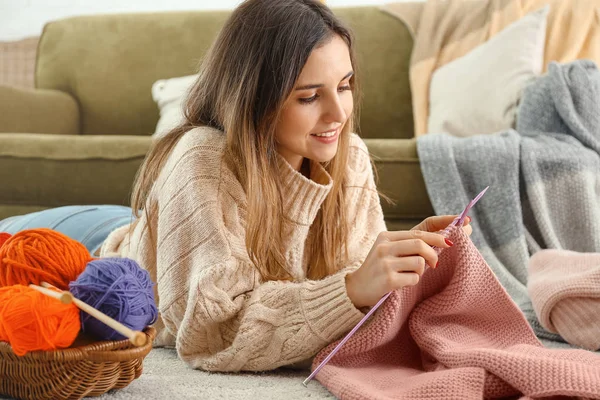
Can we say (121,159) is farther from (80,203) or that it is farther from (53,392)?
(53,392)

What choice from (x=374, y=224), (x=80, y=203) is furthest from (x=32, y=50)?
(x=374, y=224)

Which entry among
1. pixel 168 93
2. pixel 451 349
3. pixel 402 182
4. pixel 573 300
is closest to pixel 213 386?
pixel 451 349

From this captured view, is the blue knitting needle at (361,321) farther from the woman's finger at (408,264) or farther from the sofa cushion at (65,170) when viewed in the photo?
the sofa cushion at (65,170)

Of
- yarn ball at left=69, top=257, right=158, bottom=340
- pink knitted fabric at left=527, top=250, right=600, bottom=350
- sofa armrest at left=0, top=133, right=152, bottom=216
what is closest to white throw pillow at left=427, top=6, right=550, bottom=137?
pink knitted fabric at left=527, top=250, right=600, bottom=350

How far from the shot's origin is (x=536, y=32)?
94.5 inches

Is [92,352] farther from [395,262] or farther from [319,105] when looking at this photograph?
[319,105]

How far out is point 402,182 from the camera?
196 cm

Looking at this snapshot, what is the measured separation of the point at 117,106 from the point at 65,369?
2.14 m

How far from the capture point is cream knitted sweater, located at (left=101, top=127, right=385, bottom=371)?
1.13m

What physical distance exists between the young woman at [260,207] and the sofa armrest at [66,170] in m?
0.82

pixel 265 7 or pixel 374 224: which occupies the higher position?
pixel 265 7

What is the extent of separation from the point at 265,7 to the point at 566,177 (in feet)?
3.26

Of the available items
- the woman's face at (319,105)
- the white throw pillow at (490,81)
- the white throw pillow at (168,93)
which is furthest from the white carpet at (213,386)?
the white throw pillow at (168,93)

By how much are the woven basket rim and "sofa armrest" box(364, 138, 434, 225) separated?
1.08 metres
